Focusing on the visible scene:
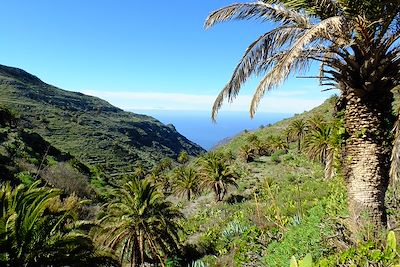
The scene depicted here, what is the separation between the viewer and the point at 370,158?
22.1ft

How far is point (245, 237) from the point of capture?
10297mm

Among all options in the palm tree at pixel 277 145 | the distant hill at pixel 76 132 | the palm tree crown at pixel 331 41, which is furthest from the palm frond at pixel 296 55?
the distant hill at pixel 76 132

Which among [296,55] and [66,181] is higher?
[296,55]

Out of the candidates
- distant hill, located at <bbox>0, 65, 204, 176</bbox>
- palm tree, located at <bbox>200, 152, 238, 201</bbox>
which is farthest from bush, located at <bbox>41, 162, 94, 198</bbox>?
distant hill, located at <bbox>0, 65, 204, 176</bbox>

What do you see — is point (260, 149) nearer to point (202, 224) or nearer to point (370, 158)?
point (202, 224)

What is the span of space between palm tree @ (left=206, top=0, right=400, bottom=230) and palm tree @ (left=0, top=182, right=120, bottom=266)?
5.42m

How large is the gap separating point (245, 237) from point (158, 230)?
7515 mm

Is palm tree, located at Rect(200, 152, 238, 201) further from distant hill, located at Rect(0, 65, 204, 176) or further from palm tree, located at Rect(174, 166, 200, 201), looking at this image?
distant hill, located at Rect(0, 65, 204, 176)

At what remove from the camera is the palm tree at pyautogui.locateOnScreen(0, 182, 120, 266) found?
7293 millimetres

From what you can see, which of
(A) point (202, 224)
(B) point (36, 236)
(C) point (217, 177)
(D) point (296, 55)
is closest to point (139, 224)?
(B) point (36, 236)

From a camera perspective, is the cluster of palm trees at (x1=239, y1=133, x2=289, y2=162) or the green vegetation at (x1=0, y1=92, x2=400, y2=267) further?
the cluster of palm trees at (x1=239, y1=133, x2=289, y2=162)

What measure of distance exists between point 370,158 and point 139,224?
480 inches

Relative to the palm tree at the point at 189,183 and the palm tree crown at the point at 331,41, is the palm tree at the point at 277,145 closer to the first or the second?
the palm tree at the point at 189,183

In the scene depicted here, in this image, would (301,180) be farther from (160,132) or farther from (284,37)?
(160,132)
